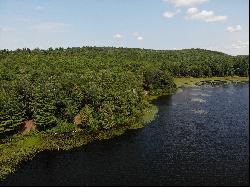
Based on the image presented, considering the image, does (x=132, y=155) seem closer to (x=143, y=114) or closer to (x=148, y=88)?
(x=143, y=114)

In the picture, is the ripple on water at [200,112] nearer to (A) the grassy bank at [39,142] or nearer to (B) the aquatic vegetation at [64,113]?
(B) the aquatic vegetation at [64,113]

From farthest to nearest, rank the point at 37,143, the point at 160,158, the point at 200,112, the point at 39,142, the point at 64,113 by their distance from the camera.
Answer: the point at 200,112 < the point at 64,113 < the point at 39,142 < the point at 37,143 < the point at 160,158

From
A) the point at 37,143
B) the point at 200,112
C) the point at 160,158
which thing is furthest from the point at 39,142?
the point at 200,112

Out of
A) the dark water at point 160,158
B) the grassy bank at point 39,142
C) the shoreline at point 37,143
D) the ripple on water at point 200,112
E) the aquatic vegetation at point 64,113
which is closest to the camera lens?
the dark water at point 160,158

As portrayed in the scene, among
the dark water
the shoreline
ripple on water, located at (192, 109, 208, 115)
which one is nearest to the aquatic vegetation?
the shoreline

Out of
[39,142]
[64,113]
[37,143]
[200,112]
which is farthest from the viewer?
[200,112]

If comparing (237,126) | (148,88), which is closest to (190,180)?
(237,126)

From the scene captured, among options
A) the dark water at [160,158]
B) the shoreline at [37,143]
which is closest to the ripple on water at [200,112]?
the dark water at [160,158]

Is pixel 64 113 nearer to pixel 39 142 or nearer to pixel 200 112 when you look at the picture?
pixel 39 142
